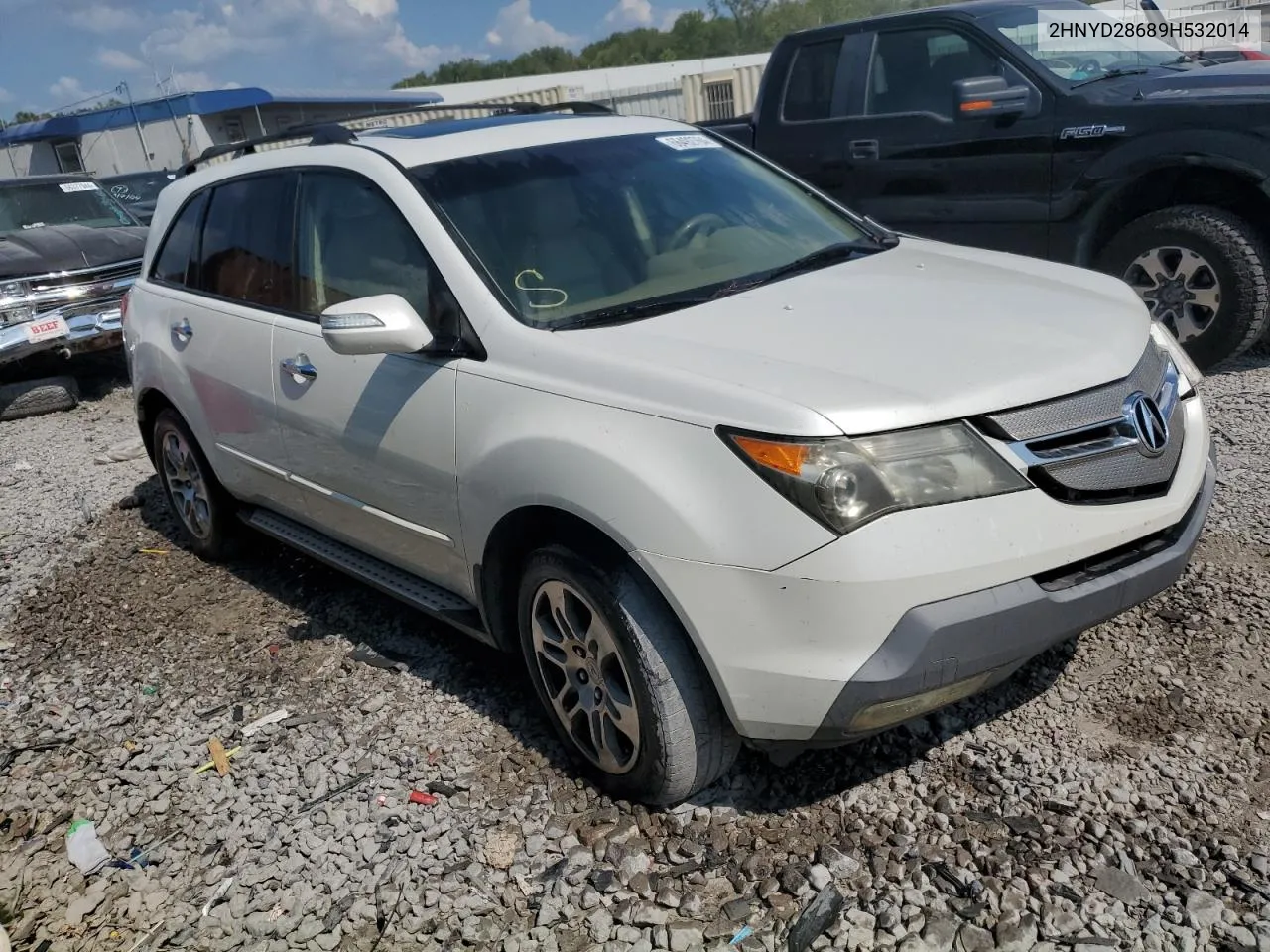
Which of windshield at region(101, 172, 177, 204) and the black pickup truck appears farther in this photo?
windshield at region(101, 172, 177, 204)

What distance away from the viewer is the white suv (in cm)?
238

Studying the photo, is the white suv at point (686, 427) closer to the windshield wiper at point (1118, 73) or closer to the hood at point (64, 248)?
the windshield wiper at point (1118, 73)

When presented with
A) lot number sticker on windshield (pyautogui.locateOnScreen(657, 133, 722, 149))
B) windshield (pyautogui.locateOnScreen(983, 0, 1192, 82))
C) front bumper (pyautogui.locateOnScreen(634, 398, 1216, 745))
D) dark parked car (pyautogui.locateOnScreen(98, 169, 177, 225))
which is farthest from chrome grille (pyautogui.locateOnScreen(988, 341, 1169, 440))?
dark parked car (pyautogui.locateOnScreen(98, 169, 177, 225))

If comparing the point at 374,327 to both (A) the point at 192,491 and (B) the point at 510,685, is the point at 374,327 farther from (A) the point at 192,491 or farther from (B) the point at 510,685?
(A) the point at 192,491

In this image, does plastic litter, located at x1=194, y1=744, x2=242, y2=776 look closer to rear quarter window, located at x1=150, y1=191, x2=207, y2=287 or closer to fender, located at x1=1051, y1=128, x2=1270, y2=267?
rear quarter window, located at x1=150, y1=191, x2=207, y2=287

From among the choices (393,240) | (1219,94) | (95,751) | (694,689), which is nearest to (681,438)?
(694,689)

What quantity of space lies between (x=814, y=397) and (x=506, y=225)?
54.1 inches

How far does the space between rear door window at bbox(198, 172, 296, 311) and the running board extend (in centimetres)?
89

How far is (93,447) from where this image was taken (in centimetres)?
778

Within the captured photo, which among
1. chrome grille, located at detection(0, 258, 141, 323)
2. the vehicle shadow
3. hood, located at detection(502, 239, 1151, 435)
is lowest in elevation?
the vehicle shadow

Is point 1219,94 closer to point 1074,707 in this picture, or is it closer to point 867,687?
point 1074,707

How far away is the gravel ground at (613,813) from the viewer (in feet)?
8.27

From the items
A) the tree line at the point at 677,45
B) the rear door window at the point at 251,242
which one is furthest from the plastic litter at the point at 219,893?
the tree line at the point at 677,45

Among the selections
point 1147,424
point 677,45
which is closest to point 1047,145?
point 1147,424
